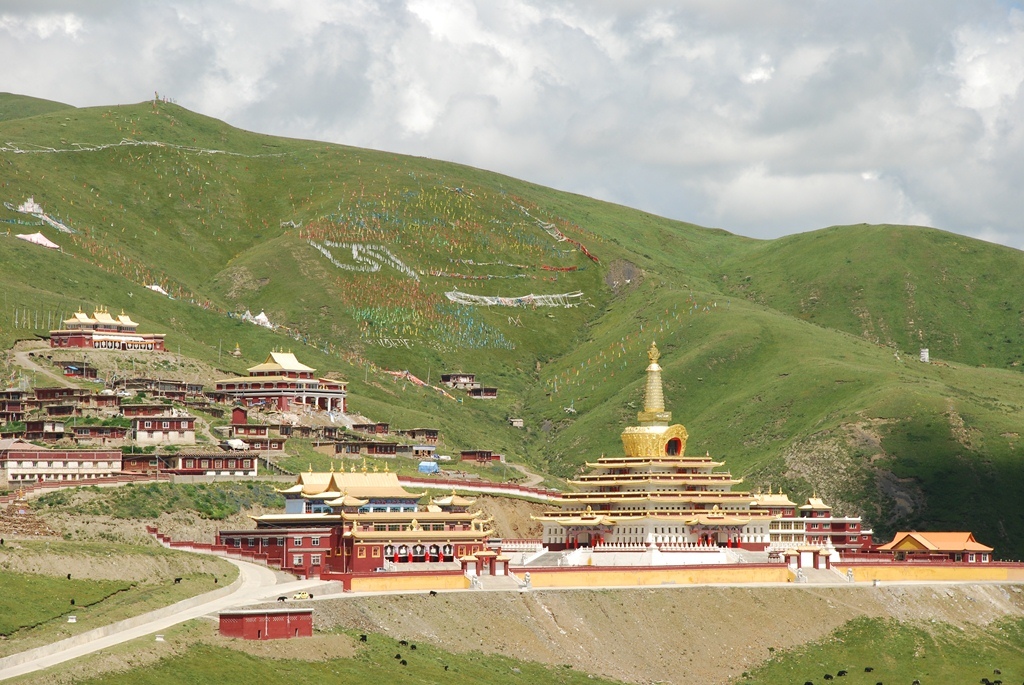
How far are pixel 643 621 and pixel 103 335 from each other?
9055 centimetres

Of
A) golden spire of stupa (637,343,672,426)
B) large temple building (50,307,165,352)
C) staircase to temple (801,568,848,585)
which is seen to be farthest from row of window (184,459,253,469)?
staircase to temple (801,568,848,585)

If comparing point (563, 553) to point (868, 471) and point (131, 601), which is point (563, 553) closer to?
point (131, 601)

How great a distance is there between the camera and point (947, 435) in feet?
643

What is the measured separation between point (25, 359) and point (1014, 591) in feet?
316

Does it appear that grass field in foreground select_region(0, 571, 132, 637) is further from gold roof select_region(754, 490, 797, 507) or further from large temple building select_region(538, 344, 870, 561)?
gold roof select_region(754, 490, 797, 507)

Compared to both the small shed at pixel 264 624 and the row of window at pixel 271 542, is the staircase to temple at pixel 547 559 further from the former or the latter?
the small shed at pixel 264 624

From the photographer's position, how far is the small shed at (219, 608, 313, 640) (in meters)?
95.6

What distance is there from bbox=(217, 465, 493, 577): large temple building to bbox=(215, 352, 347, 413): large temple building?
57.1 metres

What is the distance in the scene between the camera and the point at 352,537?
4921 inches

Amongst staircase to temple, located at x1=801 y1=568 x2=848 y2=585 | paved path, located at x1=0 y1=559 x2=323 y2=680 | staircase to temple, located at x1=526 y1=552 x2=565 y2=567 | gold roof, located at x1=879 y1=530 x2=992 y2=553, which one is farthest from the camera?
gold roof, located at x1=879 y1=530 x2=992 y2=553

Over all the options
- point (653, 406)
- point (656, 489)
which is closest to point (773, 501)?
point (653, 406)

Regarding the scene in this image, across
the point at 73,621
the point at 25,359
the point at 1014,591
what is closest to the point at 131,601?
the point at 73,621

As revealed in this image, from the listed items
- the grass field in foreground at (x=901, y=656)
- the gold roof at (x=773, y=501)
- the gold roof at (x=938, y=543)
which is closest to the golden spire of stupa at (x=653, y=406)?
the gold roof at (x=773, y=501)

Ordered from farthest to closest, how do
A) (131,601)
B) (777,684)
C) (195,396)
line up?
(195,396) < (777,684) < (131,601)
